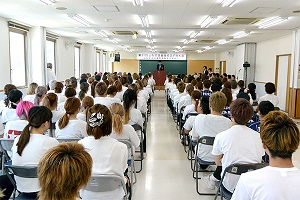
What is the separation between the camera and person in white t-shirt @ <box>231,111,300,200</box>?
1518mm

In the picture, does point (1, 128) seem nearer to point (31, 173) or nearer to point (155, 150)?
point (31, 173)

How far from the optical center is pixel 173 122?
8.71 metres

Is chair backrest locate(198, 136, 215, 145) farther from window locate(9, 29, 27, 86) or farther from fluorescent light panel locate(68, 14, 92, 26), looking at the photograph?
window locate(9, 29, 27, 86)

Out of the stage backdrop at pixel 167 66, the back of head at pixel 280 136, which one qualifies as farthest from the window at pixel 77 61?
the back of head at pixel 280 136

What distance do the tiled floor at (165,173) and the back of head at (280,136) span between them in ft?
7.67

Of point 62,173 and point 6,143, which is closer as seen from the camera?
point 62,173

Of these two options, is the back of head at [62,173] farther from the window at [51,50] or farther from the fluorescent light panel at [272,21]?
the window at [51,50]

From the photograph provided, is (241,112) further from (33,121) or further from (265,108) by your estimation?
(33,121)

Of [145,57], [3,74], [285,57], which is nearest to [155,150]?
[3,74]

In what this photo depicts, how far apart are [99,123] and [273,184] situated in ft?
4.83

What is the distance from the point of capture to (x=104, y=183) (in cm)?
228

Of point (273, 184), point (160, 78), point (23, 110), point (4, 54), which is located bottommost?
point (273, 184)

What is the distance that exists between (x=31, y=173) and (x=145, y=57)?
24.0 meters

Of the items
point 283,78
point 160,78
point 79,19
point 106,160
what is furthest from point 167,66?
point 106,160
